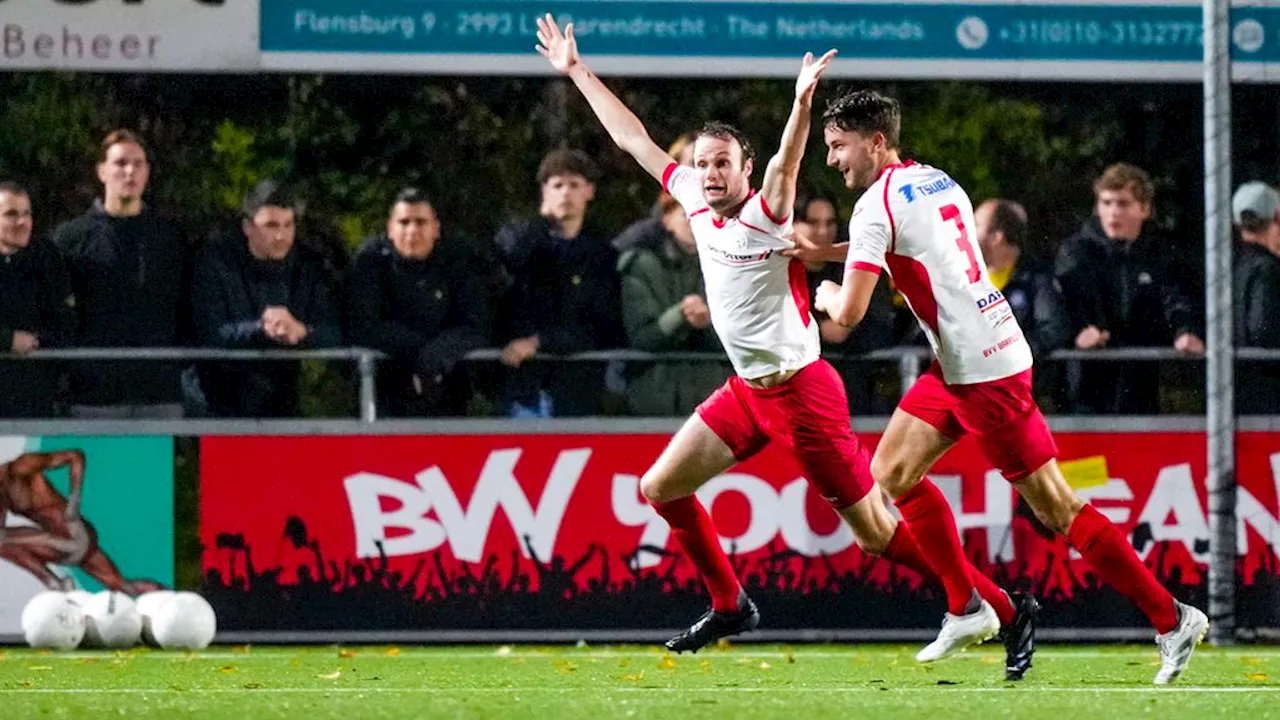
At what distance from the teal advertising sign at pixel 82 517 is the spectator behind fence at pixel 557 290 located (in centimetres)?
170

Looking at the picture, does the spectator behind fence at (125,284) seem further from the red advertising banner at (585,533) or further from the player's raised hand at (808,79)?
the player's raised hand at (808,79)

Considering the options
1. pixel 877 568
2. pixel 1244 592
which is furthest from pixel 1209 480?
pixel 877 568

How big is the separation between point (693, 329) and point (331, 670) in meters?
2.67

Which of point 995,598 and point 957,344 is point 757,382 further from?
point 995,598

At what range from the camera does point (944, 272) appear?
8.84 metres

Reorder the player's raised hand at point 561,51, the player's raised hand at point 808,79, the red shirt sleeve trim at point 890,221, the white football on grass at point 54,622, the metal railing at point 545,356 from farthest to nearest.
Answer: the metal railing at point 545,356 → the white football on grass at point 54,622 → the player's raised hand at point 561,51 → the red shirt sleeve trim at point 890,221 → the player's raised hand at point 808,79

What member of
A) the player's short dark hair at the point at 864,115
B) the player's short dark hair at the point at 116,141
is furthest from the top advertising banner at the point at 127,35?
the player's short dark hair at the point at 864,115

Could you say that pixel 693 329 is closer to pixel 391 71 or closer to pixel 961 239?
pixel 391 71

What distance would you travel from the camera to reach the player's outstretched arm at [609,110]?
9.73m

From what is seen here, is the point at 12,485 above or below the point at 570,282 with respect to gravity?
below

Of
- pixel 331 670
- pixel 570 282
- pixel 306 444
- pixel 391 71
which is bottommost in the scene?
pixel 331 670

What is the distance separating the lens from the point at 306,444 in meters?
12.2

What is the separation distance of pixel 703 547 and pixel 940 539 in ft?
3.24

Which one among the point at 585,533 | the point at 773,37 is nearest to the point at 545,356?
the point at 585,533
